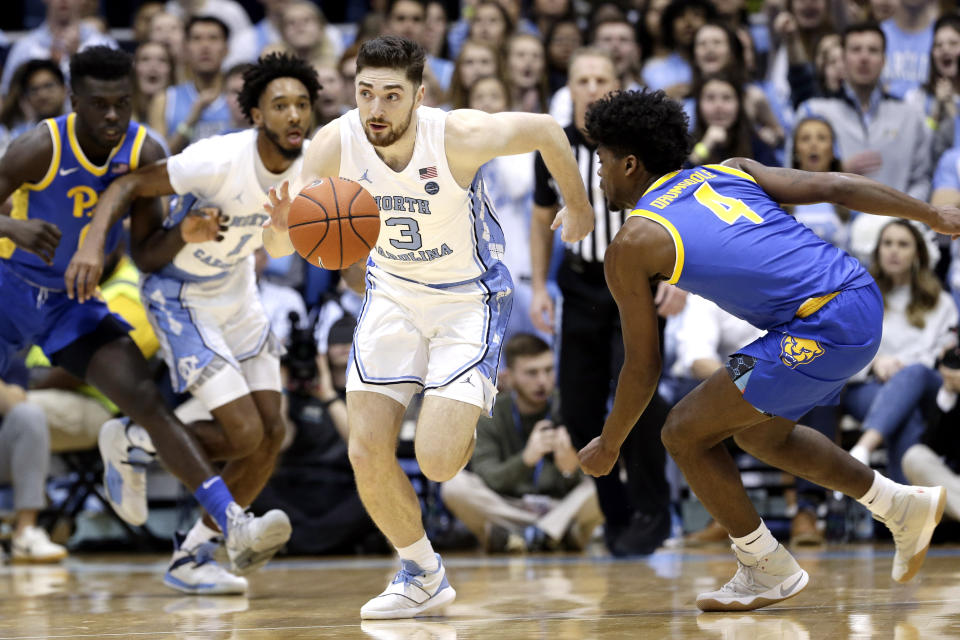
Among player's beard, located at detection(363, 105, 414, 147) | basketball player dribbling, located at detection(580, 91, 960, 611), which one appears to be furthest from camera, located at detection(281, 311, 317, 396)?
basketball player dribbling, located at detection(580, 91, 960, 611)

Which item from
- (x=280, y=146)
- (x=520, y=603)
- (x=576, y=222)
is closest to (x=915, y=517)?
(x=520, y=603)

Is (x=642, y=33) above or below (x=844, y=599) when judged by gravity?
above

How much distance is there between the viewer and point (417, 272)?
482cm

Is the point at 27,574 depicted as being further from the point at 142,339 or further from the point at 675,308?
the point at 675,308

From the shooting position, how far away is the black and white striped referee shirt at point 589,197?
22.2ft

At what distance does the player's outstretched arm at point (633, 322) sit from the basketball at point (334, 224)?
0.86m

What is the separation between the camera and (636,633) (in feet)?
13.0

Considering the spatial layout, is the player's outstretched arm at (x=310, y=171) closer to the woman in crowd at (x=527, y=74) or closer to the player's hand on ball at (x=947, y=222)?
the player's hand on ball at (x=947, y=222)

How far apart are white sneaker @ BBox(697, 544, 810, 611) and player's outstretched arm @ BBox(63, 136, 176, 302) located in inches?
116

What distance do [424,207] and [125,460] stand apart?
7.33 ft

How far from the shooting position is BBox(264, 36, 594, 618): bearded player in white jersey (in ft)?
15.2

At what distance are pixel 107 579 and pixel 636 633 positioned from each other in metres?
3.52

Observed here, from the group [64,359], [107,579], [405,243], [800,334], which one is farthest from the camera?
[107,579]

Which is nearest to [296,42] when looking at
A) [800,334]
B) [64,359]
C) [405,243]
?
[64,359]
